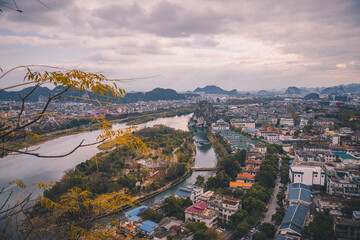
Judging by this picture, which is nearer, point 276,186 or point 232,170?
point 276,186

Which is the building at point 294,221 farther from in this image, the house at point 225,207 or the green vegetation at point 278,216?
the house at point 225,207

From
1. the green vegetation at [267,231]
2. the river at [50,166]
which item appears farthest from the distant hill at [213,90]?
the green vegetation at [267,231]

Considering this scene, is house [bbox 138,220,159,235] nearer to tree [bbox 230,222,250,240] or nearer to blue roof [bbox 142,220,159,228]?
blue roof [bbox 142,220,159,228]

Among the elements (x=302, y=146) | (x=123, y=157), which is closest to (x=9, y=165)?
(x=123, y=157)

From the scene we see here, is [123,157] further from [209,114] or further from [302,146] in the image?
[209,114]

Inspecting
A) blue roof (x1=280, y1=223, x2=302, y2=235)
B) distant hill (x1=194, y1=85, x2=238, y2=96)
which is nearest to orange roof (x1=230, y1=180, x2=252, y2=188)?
blue roof (x1=280, y1=223, x2=302, y2=235)

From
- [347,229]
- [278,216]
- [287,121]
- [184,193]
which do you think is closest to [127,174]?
[184,193]
